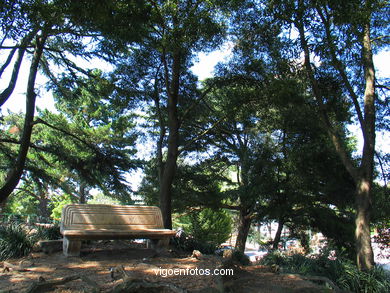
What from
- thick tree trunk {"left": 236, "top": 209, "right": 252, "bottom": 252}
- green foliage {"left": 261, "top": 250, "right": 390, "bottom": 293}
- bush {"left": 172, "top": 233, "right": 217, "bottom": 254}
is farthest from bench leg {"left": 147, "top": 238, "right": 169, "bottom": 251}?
thick tree trunk {"left": 236, "top": 209, "right": 252, "bottom": 252}

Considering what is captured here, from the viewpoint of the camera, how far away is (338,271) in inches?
235

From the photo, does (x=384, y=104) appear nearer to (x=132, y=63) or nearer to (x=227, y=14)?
(x=227, y=14)

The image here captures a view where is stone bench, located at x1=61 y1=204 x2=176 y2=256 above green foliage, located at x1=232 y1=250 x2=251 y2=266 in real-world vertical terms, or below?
above

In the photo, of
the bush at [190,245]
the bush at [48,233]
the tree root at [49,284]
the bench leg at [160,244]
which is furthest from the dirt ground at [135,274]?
the bush at [190,245]

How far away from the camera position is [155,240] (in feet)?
23.2

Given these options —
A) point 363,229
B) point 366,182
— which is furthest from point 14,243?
point 366,182

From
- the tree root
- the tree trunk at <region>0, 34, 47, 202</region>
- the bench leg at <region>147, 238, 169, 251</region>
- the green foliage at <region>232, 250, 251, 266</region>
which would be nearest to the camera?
the tree root

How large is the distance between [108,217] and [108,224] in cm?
15

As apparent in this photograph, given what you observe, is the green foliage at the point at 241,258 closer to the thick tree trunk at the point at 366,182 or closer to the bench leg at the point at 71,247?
the thick tree trunk at the point at 366,182

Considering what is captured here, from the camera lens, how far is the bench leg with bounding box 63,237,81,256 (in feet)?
19.8

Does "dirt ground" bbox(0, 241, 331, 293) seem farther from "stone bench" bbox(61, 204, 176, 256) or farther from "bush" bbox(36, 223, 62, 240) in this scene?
"bush" bbox(36, 223, 62, 240)

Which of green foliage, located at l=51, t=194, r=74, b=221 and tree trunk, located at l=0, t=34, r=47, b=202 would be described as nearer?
tree trunk, located at l=0, t=34, r=47, b=202

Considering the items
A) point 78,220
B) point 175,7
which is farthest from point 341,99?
point 78,220

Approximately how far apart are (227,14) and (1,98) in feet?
23.9
